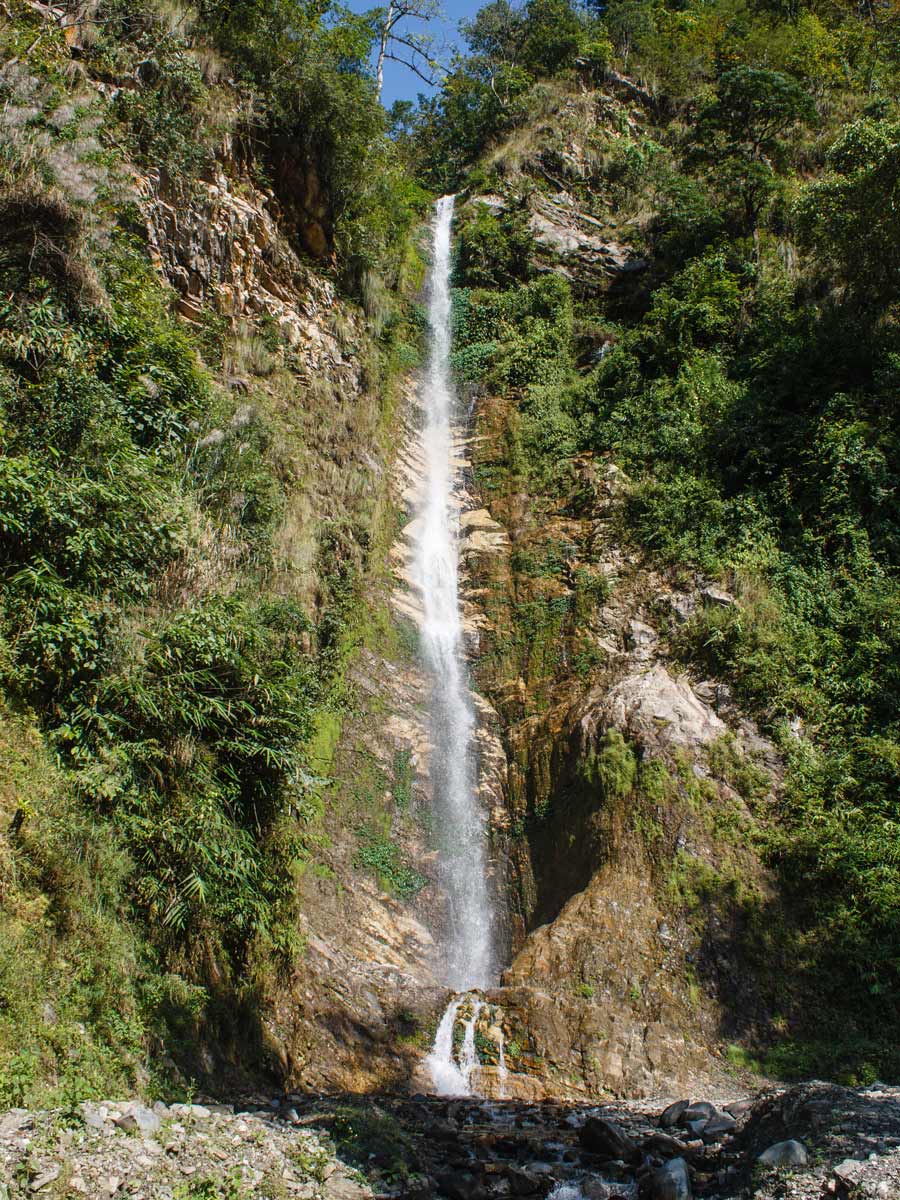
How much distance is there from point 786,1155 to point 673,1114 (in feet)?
7.53

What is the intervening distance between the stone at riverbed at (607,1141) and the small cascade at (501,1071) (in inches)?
83.9

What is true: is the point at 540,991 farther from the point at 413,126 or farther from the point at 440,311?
the point at 413,126

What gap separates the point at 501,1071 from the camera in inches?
360

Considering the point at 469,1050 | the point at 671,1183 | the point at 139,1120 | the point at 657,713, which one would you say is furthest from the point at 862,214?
the point at 139,1120

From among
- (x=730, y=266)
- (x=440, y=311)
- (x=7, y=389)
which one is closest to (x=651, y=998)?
(x=7, y=389)

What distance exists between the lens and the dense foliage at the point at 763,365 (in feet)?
34.9

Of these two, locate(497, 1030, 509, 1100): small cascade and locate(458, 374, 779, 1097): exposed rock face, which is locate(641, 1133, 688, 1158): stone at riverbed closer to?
locate(458, 374, 779, 1097): exposed rock face

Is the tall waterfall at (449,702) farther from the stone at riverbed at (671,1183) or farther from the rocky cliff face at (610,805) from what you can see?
the stone at riverbed at (671,1183)

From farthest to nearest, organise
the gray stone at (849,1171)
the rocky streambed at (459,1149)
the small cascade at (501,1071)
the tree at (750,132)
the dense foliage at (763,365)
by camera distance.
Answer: the tree at (750,132) < the dense foliage at (763,365) < the small cascade at (501,1071) < the gray stone at (849,1171) < the rocky streambed at (459,1149)

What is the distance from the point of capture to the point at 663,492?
51.1 feet

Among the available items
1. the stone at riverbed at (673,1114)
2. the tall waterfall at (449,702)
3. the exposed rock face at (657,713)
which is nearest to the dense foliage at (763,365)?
the exposed rock face at (657,713)

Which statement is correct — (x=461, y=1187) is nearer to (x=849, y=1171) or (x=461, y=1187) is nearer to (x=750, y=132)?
(x=849, y=1171)

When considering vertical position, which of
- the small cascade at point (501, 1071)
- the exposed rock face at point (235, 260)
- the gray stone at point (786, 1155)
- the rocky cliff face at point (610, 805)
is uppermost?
the exposed rock face at point (235, 260)

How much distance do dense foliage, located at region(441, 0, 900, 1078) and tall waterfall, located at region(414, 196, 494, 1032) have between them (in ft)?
5.79
